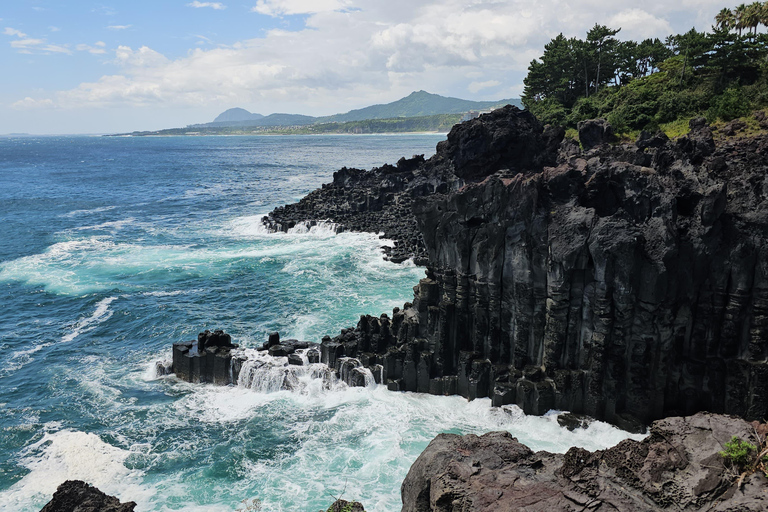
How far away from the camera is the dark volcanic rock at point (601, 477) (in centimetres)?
1124

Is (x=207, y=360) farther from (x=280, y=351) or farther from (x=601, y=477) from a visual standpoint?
(x=601, y=477)

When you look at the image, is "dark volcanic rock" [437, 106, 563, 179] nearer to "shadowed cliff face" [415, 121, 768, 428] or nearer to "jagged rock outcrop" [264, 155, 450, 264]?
"jagged rock outcrop" [264, 155, 450, 264]

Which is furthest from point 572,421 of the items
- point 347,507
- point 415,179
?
point 415,179

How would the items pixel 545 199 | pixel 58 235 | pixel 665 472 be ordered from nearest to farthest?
pixel 665 472, pixel 545 199, pixel 58 235

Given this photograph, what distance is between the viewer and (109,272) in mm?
51438

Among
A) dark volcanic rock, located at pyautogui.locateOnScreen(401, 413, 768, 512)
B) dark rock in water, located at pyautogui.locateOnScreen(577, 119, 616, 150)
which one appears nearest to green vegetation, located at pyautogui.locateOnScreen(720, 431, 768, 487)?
dark volcanic rock, located at pyautogui.locateOnScreen(401, 413, 768, 512)

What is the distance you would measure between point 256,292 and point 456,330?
22518mm

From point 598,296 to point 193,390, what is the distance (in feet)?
71.1

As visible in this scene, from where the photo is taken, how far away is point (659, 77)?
75.4m

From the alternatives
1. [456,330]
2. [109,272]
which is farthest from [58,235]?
[456,330]

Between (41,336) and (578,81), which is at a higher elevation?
(578,81)

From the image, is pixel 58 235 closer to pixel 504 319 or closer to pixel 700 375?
pixel 504 319

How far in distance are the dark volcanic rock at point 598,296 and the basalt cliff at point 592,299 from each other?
0.06 m

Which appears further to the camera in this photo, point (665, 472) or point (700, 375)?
point (700, 375)
